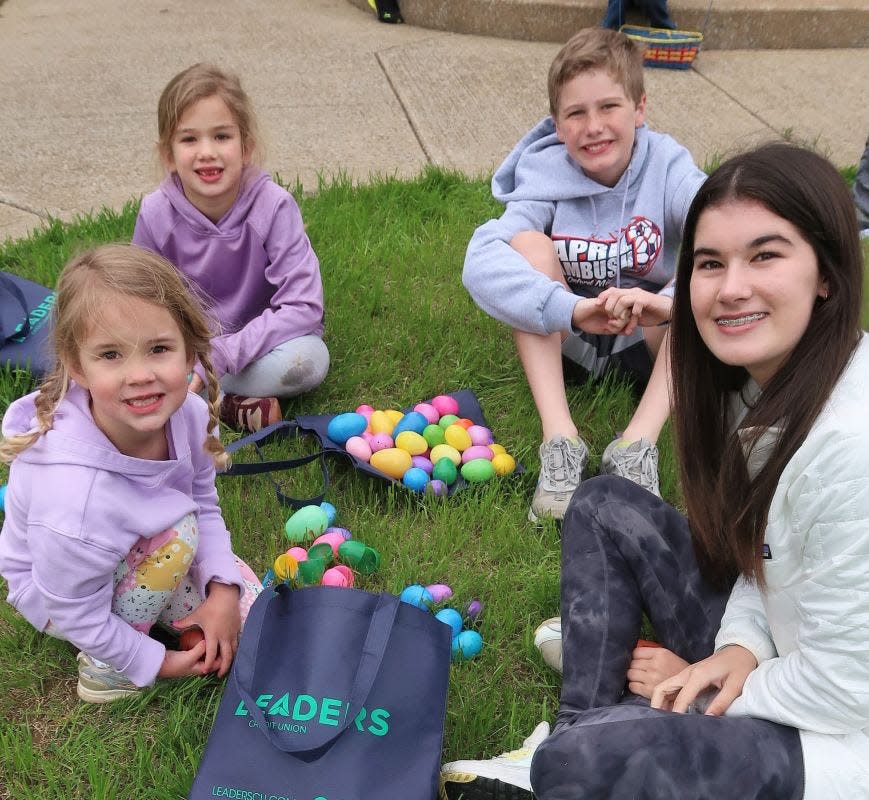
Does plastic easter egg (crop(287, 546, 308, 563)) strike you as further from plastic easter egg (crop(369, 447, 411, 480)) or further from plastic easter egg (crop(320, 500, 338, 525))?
plastic easter egg (crop(369, 447, 411, 480))

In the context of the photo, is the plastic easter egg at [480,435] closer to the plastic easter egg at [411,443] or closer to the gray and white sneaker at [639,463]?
the plastic easter egg at [411,443]

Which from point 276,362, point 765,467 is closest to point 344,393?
point 276,362

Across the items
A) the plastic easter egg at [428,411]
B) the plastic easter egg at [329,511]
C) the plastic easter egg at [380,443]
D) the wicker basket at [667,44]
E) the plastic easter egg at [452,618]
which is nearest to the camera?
the plastic easter egg at [452,618]

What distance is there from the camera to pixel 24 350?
10.4 ft

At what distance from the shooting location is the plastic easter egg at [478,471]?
110 inches

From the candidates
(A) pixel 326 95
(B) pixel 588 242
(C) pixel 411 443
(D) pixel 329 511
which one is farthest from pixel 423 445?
(A) pixel 326 95

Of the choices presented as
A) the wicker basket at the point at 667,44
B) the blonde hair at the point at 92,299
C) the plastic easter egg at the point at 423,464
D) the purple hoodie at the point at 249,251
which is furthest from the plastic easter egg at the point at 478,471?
the wicker basket at the point at 667,44

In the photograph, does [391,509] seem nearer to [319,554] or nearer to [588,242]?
[319,554]

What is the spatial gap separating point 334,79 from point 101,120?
1.39 m

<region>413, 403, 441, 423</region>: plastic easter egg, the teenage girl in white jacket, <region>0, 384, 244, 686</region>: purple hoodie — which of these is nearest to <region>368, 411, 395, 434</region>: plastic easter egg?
<region>413, 403, 441, 423</region>: plastic easter egg

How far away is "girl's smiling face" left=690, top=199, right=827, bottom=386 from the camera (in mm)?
1694

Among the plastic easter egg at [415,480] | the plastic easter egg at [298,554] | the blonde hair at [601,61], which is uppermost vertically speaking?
the blonde hair at [601,61]

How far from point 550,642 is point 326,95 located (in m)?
4.16

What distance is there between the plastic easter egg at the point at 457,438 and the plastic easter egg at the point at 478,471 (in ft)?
0.45
